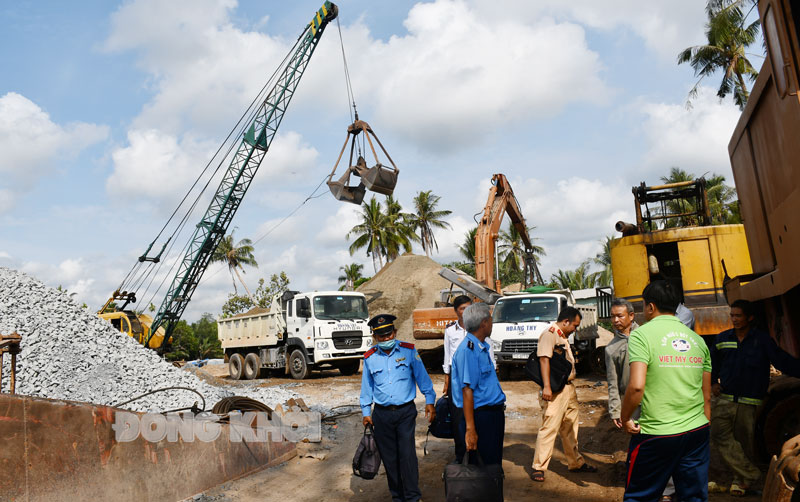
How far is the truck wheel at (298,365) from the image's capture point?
1482 centimetres

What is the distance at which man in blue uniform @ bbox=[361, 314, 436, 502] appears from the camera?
4316 millimetres

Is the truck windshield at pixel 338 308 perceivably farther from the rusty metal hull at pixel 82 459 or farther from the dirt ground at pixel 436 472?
the rusty metal hull at pixel 82 459

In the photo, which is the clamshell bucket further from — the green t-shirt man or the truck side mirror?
the green t-shirt man

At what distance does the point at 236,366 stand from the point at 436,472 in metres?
13.1

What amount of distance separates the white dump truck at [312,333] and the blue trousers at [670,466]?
1203 centimetres

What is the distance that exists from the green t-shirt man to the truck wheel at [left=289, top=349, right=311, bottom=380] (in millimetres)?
12409

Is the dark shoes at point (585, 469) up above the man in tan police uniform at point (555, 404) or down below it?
below

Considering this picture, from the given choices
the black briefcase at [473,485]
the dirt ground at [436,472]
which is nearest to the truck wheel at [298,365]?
the dirt ground at [436,472]

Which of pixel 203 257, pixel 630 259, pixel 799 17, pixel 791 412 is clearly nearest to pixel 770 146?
pixel 799 17

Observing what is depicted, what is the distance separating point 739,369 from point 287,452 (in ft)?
15.3

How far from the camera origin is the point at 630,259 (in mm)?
8695

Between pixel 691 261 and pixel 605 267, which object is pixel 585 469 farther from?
pixel 605 267

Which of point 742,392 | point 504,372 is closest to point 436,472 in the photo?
point 742,392

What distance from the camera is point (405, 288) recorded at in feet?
98.1
